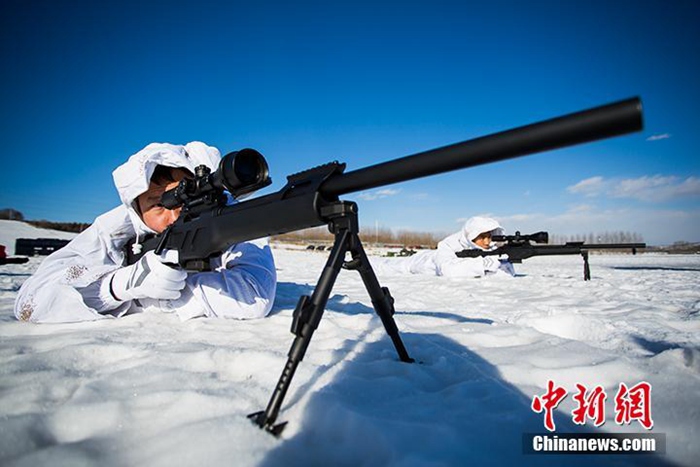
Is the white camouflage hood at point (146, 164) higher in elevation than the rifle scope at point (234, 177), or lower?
higher

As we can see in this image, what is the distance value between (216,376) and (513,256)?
881cm

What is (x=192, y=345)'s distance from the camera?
215cm

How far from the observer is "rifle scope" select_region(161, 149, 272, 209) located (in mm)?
2051

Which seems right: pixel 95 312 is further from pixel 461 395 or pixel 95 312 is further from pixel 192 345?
pixel 461 395

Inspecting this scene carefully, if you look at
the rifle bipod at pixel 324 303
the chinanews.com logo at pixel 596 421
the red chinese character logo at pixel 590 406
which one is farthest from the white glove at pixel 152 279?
the red chinese character logo at pixel 590 406

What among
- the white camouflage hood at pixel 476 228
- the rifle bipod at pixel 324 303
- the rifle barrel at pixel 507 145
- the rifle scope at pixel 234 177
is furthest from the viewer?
the white camouflage hood at pixel 476 228

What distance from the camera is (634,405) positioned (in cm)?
142

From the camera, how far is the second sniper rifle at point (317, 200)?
105 centimetres

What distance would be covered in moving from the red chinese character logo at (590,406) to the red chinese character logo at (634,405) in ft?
0.17

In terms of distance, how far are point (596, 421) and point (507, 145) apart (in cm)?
119

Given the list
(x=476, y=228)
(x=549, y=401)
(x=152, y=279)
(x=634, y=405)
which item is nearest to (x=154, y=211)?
(x=152, y=279)

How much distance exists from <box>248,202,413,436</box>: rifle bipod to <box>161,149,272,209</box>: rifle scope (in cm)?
82

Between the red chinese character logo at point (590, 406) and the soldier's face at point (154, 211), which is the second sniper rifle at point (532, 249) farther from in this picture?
the soldier's face at point (154, 211)

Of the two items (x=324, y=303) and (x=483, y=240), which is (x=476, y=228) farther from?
(x=324, y=303)
